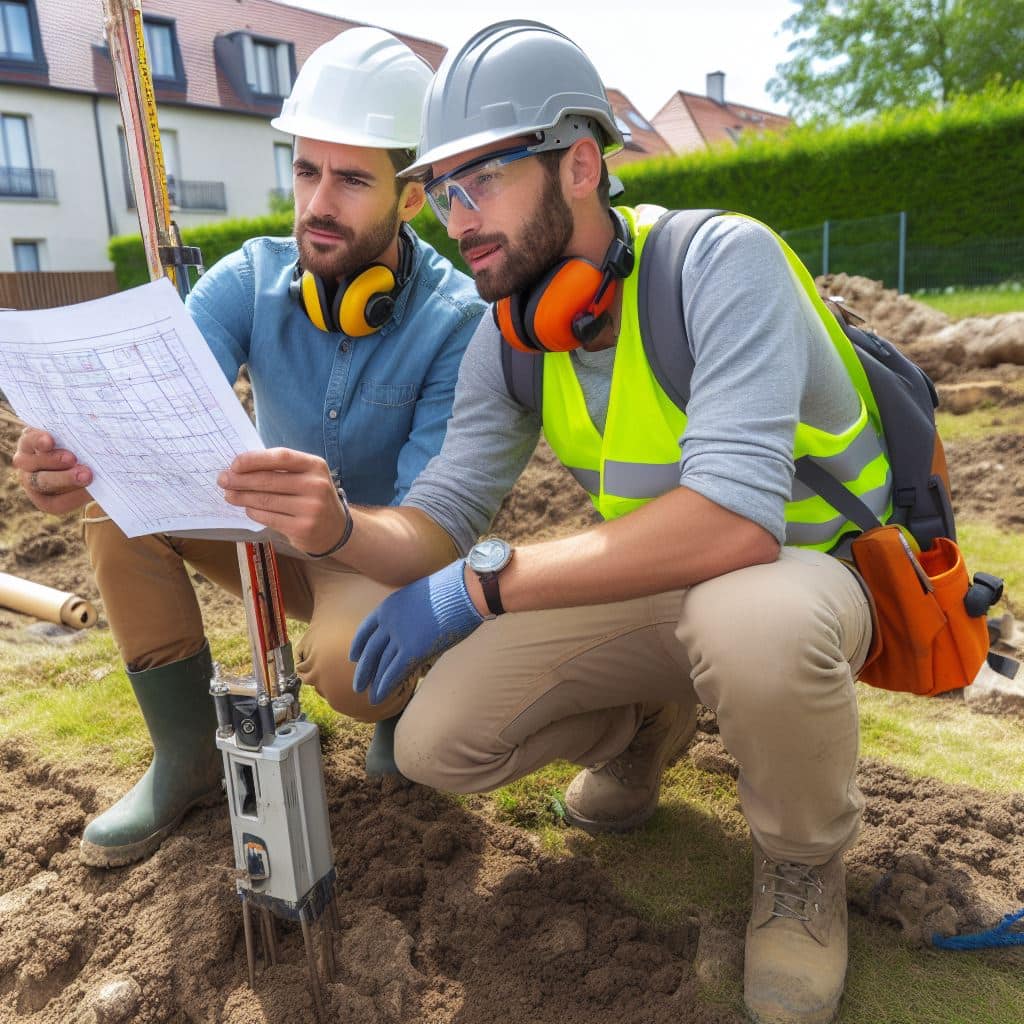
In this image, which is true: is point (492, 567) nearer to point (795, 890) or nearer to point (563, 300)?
point (563, 300)

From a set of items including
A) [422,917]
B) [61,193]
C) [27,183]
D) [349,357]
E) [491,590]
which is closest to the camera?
[491,590]

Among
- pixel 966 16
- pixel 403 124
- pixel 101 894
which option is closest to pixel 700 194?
pixel 403 124

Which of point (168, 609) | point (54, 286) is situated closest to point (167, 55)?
point (54, 286)

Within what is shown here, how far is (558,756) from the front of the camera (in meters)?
2.14

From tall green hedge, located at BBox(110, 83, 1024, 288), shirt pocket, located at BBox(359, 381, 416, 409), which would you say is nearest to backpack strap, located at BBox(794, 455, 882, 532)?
shirt pocket, located at BBox(359, 381, 416, 409)

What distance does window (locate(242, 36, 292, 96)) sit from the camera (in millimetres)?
24703

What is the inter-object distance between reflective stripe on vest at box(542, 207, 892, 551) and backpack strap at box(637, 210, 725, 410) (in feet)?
0.08

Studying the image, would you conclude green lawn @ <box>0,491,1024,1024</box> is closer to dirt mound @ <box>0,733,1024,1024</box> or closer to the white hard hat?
dirt mound @ <box>0,733,1024,1024</box>

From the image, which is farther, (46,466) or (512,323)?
(512,323)

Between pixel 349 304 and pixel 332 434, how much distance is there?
15.5 inches

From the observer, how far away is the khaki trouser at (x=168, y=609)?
2.37 meters

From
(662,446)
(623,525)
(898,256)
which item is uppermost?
(898,256)

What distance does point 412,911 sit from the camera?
206 centimetres

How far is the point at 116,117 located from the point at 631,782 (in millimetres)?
24282
